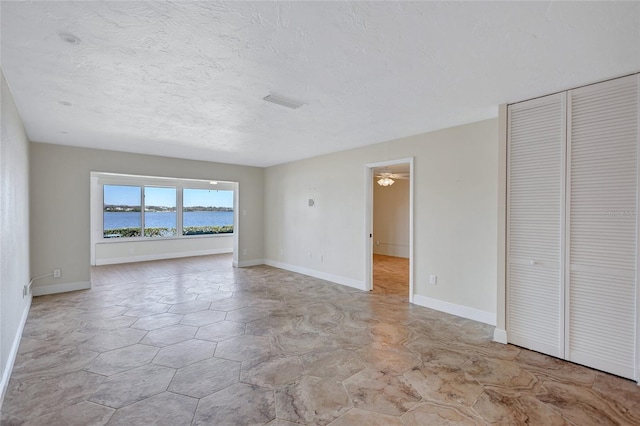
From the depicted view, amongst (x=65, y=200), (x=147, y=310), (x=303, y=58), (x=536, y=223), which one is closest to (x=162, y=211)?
(x=65, y=200)

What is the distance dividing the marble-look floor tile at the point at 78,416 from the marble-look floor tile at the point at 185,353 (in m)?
0.64

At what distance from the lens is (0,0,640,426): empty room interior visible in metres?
1.96

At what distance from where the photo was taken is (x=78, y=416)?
6.63ft

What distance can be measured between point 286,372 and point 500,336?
236 centimetres

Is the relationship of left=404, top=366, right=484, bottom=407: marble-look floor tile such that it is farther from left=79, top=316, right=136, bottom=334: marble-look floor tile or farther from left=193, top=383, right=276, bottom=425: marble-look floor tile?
left=79, top=316, right=136, bottom=334: marble-look floor tile

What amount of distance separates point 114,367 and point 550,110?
4.85 metres

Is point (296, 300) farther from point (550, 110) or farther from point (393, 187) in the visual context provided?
point (393, 187)

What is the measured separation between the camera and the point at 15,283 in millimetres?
3062

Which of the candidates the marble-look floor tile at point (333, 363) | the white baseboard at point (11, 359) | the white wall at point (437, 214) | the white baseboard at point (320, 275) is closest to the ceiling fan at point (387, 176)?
the white wall at point (437, 214)

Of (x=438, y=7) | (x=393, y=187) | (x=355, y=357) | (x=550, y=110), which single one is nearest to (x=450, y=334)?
(x=355, y=357)

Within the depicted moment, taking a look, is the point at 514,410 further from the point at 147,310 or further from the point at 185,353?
the point at 147,310

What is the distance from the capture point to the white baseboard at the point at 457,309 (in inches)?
147

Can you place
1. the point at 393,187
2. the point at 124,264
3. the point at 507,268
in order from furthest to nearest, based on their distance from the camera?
1. the point at 393,187
2. the point at 124,264
3. the point at 507,268

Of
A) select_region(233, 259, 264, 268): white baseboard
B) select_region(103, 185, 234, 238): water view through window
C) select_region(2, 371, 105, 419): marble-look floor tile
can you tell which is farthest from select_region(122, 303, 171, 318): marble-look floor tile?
select_region(103, 185, 234, 238): water view through window
